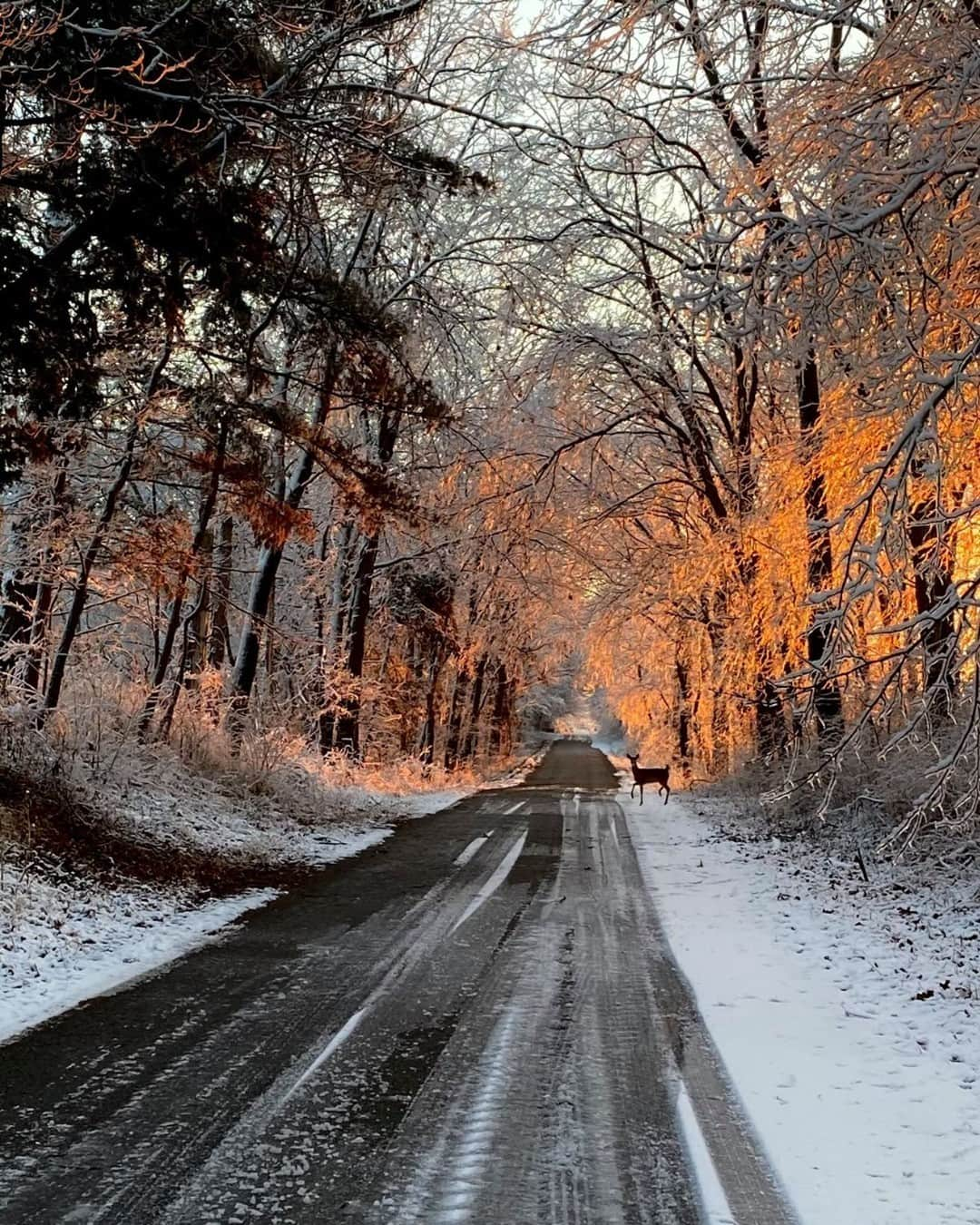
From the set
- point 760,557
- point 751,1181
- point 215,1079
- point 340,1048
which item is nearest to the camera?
point 751,1181

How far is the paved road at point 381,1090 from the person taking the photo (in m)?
3.28

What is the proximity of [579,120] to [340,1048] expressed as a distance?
14946 mm

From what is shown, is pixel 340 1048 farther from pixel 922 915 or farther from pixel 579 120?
pixel 579 120

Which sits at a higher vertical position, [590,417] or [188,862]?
[590,417]

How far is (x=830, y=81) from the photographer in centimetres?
656

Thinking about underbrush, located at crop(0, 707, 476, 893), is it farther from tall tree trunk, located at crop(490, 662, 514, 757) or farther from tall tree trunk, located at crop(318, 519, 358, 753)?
tall tree trunk, located at crop(490, 662, 514, 757)

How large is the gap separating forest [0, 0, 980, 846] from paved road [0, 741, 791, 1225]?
211 centimetres

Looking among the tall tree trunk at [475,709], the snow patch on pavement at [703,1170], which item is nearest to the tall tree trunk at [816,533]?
the snow patch on pavement at [703,1170]

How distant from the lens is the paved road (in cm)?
328

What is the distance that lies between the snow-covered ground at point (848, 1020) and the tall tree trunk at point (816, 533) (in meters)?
1.80

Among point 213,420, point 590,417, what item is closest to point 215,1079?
point 213,420

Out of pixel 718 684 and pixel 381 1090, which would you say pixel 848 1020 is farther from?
pixel 718 684

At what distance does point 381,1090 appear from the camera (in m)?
4.21

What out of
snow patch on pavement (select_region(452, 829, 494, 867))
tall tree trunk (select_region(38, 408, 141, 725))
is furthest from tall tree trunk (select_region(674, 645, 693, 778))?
tall tree trunk (select_region(38, 408, 141, 725))
